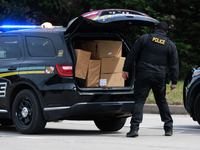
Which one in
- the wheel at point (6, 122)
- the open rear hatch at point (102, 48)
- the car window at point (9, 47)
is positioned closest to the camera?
the open rear hatch at point (102, 48)

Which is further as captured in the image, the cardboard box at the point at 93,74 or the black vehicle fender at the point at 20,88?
the cardboard box at the point at 93,74

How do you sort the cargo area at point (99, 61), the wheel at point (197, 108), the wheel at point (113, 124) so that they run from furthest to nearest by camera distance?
1. the wheel at point (113, 124)
2. the wheel at point (197, 108)
3. the cargo area at point (99, 61)

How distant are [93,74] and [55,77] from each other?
69 centimetres

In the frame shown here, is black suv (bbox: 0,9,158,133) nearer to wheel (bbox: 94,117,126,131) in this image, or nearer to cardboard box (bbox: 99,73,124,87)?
cardboard box (bbox: 99,73,124,87)

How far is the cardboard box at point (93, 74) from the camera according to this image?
772 cm

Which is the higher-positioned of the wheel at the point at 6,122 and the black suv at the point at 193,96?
the black suv at the point at 193,96

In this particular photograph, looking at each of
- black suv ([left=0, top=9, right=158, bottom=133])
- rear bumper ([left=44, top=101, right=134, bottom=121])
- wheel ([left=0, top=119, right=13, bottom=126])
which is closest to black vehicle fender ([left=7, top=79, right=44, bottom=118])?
black suv ([left=0, top=9, right=158, bottom=133])

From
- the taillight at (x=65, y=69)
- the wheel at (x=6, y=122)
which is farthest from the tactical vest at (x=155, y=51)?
the wheel at (x=6, y=122)

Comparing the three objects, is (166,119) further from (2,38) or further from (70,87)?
(2,38)

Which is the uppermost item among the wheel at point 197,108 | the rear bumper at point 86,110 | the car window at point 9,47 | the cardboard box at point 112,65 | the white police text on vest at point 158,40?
the white police text on vest at point 158,40

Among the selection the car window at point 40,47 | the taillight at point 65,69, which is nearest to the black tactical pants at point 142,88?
the taillight at point 65,69

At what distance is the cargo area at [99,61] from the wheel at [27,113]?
76 cm

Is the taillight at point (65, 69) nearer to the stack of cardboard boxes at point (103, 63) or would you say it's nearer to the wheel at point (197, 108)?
the stack of cardboard boxes at point (103, 63)

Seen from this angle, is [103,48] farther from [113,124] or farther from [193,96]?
[193,96]
